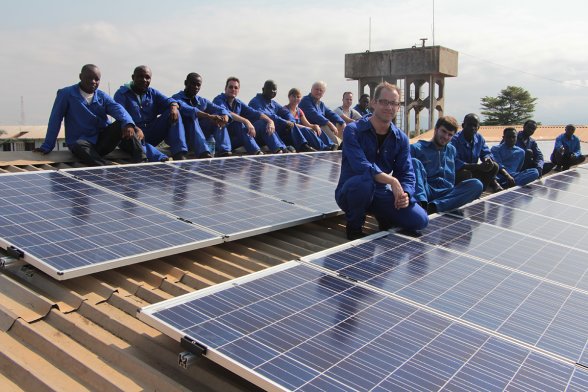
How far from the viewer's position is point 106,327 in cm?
407

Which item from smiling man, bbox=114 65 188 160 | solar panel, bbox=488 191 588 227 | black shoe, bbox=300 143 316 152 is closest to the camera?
solar panel, bbox=488 191 588 227

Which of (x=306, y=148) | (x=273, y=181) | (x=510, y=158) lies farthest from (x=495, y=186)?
(x=273, y=181)

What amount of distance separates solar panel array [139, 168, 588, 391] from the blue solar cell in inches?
48.4

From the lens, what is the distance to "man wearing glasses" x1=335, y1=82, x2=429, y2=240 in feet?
19.8

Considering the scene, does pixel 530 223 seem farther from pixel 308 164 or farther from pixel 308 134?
pixel 308 134

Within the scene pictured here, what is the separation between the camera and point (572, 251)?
621cm

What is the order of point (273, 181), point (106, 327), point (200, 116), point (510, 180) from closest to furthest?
1. point (106, 327)
2. point (273, 181)
3. point (510, 180)
4. point (200, 116)

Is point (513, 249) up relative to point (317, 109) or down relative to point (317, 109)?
down

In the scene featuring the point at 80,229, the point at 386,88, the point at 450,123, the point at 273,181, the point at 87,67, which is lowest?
the point at 80,229

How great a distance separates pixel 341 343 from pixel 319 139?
10.3 metres

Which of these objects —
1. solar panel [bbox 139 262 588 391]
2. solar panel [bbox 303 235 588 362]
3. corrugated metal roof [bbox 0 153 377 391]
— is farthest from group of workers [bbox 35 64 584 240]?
solar panel [bbox 139 262 588 391]

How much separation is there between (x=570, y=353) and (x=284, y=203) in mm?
3914

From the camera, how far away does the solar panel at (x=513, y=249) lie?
5312 mm

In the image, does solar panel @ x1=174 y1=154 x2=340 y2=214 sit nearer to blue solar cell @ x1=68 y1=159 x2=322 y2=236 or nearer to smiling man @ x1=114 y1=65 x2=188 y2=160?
blue solar cell @ x1=68 y1=159 x2=322 y2=236
